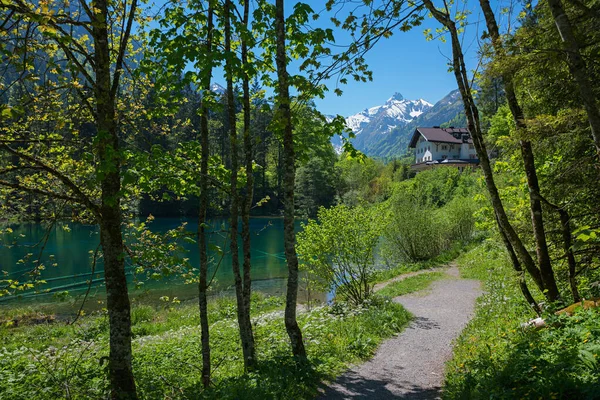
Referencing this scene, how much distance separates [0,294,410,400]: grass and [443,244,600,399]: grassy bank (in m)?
2.06

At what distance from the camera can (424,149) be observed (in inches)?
2985

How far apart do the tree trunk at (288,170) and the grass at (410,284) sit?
838 cm

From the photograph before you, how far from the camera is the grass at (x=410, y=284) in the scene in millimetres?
14648

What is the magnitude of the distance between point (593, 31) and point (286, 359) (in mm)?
6703

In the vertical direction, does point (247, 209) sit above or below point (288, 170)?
below

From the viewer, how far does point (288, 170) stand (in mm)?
6113

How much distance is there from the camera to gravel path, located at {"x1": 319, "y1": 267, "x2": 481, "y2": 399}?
5.89 metres

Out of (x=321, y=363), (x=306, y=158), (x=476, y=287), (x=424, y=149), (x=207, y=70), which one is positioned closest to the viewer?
(x=207, y=70)

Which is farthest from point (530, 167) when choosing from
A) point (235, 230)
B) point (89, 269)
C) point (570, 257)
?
point (89, 269)

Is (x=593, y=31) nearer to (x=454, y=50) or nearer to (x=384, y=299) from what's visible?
(x=454, y=50)

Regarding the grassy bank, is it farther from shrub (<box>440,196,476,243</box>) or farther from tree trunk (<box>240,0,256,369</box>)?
shrub (<box>440,196,476,243</box>)

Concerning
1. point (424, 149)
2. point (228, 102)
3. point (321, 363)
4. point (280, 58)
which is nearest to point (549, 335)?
point (321, 363)

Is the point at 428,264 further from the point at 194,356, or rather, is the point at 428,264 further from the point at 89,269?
the point at 89,269

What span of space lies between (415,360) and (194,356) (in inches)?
195
